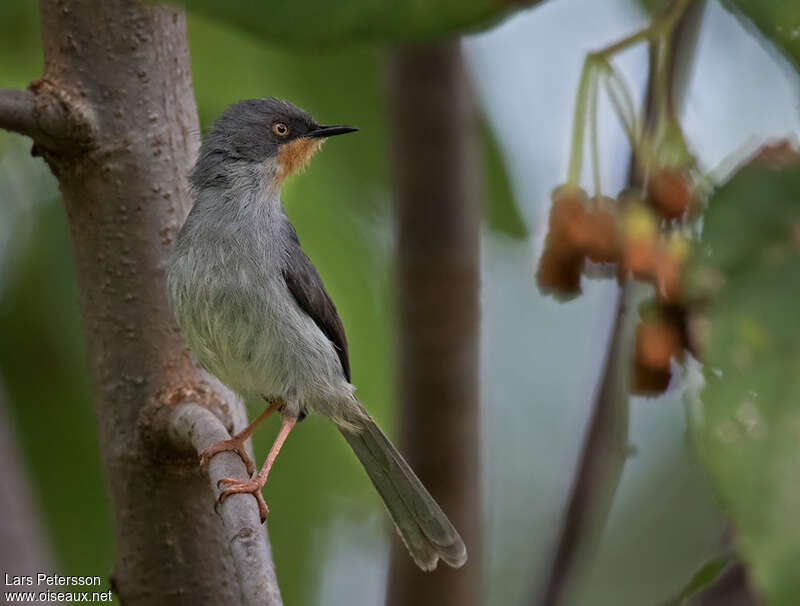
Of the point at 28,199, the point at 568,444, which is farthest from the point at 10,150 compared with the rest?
the point at 568,444

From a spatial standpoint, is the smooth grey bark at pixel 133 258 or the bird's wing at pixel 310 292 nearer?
the smooth grey bark at pixel 133 258

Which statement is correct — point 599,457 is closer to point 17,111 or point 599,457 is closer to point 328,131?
point 328,131

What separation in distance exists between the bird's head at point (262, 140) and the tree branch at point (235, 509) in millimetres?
1424

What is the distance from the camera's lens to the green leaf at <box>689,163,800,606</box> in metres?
0.97

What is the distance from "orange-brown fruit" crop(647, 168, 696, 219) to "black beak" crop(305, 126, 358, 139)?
2.28 m

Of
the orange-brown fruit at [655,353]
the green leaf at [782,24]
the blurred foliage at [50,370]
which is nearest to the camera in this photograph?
the green leaf at [782,24]

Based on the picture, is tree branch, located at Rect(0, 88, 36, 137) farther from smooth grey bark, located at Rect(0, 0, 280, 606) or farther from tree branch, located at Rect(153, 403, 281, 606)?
tree branch, located at Rect(153, 403, 281, 606)

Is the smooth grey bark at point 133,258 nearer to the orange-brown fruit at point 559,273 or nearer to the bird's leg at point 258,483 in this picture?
the bird's leg at point 258,483

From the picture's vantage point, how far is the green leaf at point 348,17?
46.1 inches

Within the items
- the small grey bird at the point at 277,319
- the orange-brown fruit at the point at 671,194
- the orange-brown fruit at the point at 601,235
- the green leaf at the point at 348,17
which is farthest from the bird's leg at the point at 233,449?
the green leaf at the point at 348,17

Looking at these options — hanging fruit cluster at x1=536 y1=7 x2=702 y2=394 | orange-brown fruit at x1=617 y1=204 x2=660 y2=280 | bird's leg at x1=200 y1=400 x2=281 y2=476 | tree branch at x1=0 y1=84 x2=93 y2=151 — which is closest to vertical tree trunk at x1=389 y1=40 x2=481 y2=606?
bird's leg at x1=200 y1=400 x2=281 y2=476

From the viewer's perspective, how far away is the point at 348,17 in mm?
1185

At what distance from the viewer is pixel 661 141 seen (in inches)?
65.1

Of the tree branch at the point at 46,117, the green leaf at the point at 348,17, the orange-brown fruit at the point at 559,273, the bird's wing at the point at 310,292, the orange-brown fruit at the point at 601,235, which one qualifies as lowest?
the bird's wing at the point at 310,292
